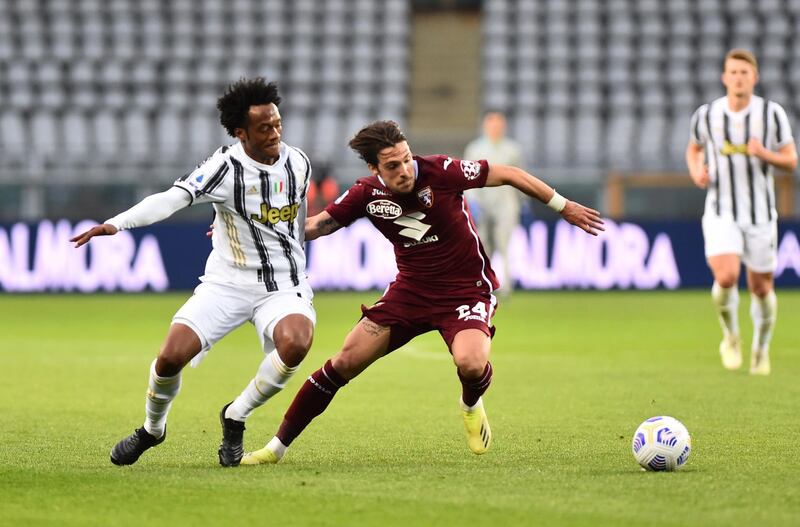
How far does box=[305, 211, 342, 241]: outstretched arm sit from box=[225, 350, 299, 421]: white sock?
0.68m

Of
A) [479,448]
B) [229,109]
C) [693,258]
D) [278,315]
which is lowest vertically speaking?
[693,258]

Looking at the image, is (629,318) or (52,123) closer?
(629,318)

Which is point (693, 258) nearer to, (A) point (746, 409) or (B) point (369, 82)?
(B) point (369, 82)

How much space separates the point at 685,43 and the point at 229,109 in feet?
64.0

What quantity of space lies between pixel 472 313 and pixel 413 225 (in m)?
0.50

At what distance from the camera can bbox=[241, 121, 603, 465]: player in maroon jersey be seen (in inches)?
242

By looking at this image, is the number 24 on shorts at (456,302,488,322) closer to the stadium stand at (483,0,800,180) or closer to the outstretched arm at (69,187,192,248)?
the outstretched arm at (69,187,192,248)

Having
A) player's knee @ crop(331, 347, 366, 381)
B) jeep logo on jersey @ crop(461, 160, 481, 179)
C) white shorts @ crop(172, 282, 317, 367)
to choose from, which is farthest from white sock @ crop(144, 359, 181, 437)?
jeep logo on jersey @ crop(461, 160, 481, 179)

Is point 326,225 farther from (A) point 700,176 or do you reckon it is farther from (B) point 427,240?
(A) point 700,176

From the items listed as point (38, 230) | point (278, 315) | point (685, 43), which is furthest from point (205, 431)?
point (685, 43)

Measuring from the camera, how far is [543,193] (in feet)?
20.6

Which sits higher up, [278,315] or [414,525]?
[278,315]

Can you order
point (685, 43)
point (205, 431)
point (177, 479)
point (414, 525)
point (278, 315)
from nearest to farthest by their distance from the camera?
point (414, 525) → point (177, 479) → point (278, 315) → point (205, 431) → point (685, 43)

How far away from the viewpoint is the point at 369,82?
24016 mm
